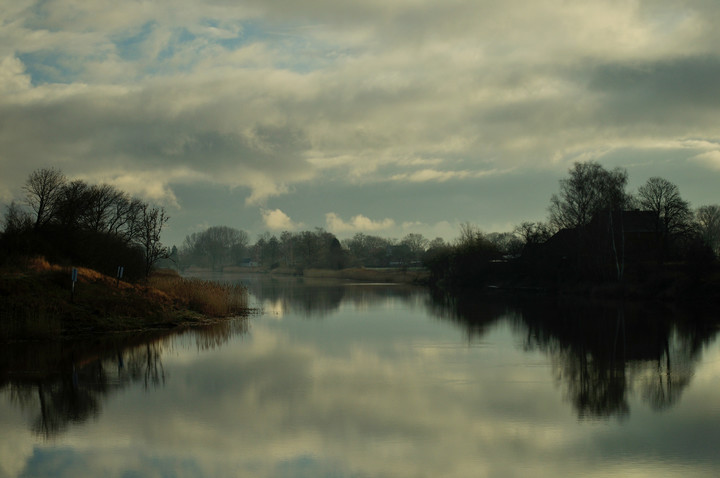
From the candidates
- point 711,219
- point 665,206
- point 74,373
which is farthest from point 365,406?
point 711,219

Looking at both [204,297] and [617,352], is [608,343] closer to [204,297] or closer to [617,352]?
[617,352]

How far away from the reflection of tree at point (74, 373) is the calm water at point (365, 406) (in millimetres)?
55

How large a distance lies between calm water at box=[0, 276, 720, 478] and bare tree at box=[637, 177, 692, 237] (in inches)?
1364

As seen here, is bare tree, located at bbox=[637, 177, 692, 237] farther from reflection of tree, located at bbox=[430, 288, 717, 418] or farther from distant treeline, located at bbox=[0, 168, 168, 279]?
distant treeline, located at bbox=[0, 168, 168, 279]

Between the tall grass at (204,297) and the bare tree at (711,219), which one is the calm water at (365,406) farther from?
the bare tree at (711,219)

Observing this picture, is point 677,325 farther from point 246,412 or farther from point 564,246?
point 564,246

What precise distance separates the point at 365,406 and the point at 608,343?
10955 millimetres

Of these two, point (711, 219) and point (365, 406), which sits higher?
point (711, 219)

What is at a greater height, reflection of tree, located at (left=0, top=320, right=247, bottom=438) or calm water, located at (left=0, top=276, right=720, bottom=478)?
reflection of tree, located at (left=0, top=320, right=247, bottom=438)

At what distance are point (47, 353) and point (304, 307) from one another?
2010 centimetres

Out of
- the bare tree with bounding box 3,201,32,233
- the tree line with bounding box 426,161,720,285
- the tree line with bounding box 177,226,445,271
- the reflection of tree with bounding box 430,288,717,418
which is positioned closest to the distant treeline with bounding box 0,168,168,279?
the bare tree with bounding box 3,201,32,233

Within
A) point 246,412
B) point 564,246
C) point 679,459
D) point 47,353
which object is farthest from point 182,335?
point 564,246

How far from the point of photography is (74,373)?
14234 mm

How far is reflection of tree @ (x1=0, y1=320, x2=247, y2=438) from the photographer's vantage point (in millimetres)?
10914
